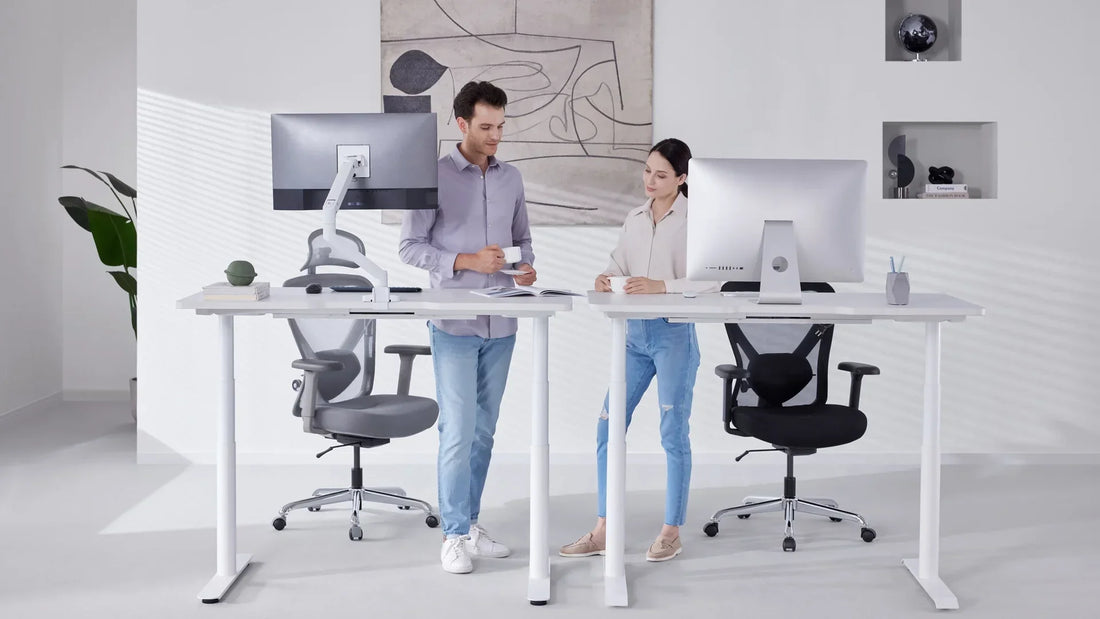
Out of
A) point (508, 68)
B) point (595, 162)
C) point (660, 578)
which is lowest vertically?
point (660, 578)

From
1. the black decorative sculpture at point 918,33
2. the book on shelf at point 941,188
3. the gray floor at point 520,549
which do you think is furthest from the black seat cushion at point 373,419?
the black decorative sculpture at point 918,33

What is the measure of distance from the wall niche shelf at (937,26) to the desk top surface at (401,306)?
2.90 m

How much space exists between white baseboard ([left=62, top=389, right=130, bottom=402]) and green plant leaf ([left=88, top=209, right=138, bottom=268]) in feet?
4.10

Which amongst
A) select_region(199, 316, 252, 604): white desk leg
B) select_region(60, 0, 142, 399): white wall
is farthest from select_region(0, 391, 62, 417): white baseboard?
select_region(199, 316, 252, 604): white desk leg

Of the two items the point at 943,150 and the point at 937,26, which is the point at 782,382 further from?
the point at 937,26

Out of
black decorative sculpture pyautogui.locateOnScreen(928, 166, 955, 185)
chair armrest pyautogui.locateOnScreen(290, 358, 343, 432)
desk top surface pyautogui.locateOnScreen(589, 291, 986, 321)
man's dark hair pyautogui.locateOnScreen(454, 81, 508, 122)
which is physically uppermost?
man's dark hair pyautogui.locateOnScreen(454, 81, 508, 122)

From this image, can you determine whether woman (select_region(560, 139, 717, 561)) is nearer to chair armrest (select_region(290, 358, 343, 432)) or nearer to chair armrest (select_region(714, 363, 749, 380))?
chair armrest (select_region(714, 363, 749, 380))

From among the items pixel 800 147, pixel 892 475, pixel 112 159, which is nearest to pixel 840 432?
pixel 892 475

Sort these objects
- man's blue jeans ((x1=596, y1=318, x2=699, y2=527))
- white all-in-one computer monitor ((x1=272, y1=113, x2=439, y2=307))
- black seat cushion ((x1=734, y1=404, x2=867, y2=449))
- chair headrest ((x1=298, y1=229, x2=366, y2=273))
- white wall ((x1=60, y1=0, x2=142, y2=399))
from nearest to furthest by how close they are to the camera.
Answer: white all-in-one computer monitor ((x1=272, y1=113, x2=439, y2=307)), man's blue jeans ((x1=596, y1=318, x2=699, y2=527)), black seat cushion ((x1=734, y1=404, x2=867, y2=449)), chair headrest ((x1=298, y1=229, x2=366, y2=273)), white wall ((x1=60, y1=0, x2=142, y2=399))

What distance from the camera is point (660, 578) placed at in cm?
320

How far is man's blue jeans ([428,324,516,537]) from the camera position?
3203 millimetres

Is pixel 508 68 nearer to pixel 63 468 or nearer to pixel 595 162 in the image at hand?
pixel 595 162

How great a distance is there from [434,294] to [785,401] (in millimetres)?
1444

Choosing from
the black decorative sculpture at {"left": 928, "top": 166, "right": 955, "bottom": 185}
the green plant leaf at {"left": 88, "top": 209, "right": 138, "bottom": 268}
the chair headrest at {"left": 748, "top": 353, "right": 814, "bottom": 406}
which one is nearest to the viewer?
the chair headrest at {"left": 748, "top": 353, "right": 814, "bottom": 406}
